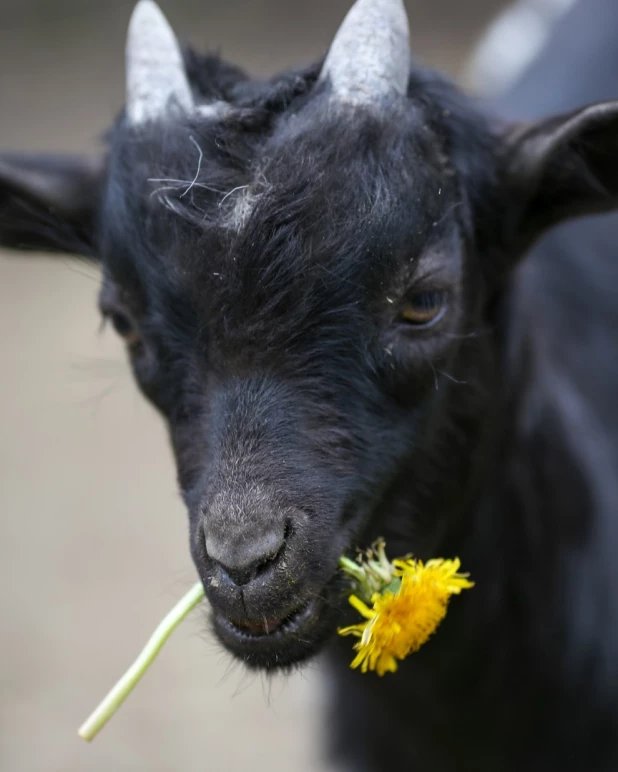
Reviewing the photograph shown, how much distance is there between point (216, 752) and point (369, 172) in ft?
11.9

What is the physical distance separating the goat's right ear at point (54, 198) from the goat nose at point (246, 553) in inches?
55.6

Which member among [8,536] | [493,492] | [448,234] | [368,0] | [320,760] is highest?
[368,0]

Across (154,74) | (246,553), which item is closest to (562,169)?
(154,74)

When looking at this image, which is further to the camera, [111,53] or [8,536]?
[111,53]

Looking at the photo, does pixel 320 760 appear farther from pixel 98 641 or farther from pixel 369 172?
pixel 369 172

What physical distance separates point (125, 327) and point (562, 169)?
4.21 ft

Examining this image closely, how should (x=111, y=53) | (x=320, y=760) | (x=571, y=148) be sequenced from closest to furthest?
(x=571, y=148) < (x=320, y=760) < (x=111, y=53)

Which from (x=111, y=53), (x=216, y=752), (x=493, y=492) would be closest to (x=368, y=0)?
(x=493, y=492)

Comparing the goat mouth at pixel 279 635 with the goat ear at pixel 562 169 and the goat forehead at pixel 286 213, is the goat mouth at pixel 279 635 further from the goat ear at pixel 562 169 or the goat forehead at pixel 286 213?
the goat ear at pixel 562 169

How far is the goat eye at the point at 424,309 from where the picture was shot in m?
2.42

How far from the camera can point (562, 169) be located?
8.97 feet

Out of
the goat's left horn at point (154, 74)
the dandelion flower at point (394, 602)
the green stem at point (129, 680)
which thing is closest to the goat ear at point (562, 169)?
the goat's left horn at point (154, 74)

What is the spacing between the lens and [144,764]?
16.3ft

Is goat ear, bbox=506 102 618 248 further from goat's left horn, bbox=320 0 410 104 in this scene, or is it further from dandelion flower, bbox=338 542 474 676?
Answer: dandelion flower, bbox=338 542 474 676
